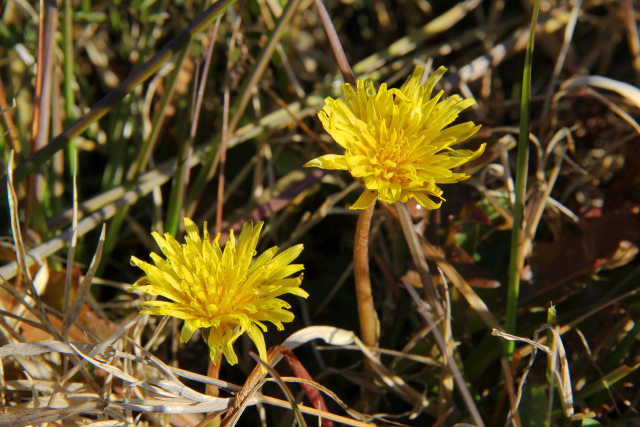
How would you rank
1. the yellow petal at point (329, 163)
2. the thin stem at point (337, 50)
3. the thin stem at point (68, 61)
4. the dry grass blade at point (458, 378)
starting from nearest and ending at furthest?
the yellow petal at point (329, 163)
the dry grass blade at point (458, 378)
the thin stem at point (337, 50)
the thin stem at point (68, 61)

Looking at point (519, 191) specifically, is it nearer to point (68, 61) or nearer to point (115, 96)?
point (115, 96)

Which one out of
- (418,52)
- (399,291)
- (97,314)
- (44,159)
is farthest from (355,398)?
(418,52)

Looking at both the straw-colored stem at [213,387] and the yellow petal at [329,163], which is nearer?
the yellow petal at [329,163]

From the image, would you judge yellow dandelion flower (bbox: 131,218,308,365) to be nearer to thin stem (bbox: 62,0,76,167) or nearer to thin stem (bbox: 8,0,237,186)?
thin stem (bbox: 8,0,237,186)

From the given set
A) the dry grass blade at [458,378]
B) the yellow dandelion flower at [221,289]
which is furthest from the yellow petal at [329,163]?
the dry grass blade at [458,378]

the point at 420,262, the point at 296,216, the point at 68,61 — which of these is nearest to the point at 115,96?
the point at 68,61

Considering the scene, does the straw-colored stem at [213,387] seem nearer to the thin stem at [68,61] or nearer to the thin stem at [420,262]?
the thin stem at [420,262]

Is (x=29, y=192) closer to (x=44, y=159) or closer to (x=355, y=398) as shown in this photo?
(x=44, y=159)

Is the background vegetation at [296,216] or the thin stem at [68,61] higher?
the thin stem at [68,61]
